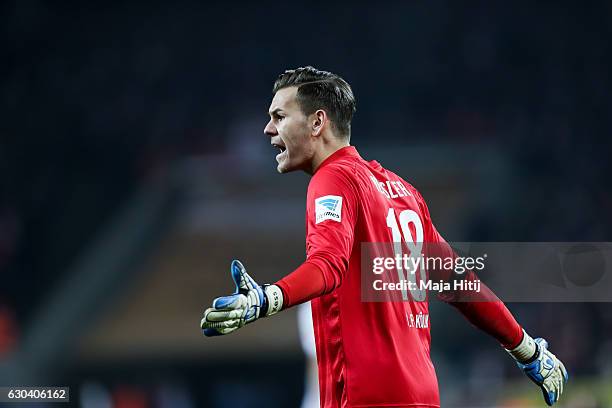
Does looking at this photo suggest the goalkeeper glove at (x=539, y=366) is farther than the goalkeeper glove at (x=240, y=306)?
Yes

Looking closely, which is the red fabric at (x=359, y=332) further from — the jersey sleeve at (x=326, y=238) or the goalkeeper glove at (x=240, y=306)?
the goalkeeper glove at (x=240, y=306)

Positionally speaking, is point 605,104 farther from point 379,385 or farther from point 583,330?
point 379,385

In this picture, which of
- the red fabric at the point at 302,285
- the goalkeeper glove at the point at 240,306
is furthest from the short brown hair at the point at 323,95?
the goalkeeper glove at the point at 240,306

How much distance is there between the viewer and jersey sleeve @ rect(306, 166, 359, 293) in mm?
3021

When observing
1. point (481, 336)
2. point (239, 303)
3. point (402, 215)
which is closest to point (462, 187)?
point (481, 336)

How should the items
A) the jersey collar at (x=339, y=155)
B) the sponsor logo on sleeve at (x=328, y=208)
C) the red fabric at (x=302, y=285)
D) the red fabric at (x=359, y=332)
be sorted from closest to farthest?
the red fabric at (x=302, y=285)
the sponsor logo on sleeve at (x=328, y=208)
the red fabric at (x=359, y=332)
the jersey collar at (x=339, y=155)

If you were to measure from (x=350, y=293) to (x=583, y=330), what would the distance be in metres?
7.86

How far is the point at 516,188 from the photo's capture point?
13023mm

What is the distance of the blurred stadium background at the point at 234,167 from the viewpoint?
439 inches

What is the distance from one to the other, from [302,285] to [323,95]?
3.48 ft

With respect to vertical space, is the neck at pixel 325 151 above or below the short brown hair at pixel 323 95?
below

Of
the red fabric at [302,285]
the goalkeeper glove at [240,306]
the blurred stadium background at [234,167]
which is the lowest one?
the goalkeeper glove at [240,306]

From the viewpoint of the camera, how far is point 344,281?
3330 mm

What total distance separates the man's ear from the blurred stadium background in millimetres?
5193
